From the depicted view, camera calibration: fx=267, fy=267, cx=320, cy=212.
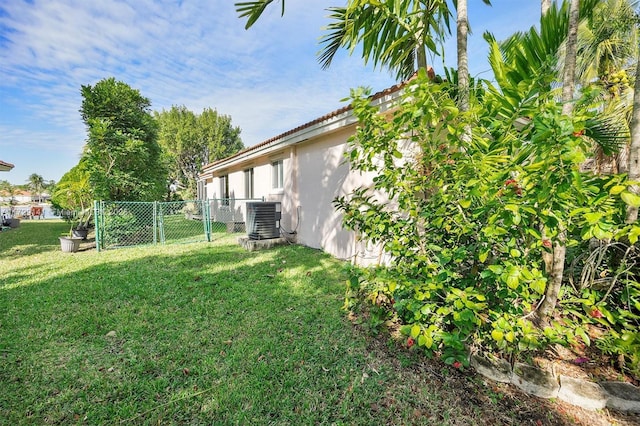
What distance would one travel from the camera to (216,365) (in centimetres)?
253

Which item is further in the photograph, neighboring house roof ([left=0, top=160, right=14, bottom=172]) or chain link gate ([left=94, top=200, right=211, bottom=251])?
neighboring house roof ([left=0, top=160, right=14, bottom=172])

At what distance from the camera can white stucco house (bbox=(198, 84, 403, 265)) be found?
5832 mm

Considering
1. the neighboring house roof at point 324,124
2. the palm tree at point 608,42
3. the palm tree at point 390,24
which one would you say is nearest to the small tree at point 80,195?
the neighboring house roof at point 324,124

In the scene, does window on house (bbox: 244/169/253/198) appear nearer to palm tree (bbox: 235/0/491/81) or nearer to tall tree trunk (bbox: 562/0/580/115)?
palm tree (bbox: 235/0/491/81)

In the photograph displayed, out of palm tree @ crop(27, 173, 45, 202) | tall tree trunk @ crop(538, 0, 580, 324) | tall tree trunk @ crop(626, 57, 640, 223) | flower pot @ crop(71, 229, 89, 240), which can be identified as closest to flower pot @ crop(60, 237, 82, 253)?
flower pot @ crop(71, 229, 89, 240)

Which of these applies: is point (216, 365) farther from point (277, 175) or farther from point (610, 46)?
point (610, 46)

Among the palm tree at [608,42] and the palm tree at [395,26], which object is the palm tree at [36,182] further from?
the palm tree at [608,42]

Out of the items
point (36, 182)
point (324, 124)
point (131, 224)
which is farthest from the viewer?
point (36, 182)

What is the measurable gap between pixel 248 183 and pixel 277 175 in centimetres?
312

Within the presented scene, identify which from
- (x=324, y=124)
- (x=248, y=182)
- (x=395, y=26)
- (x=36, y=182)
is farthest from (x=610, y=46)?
(x=36, y=182)


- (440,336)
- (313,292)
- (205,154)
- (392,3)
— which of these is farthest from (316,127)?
(205,154)

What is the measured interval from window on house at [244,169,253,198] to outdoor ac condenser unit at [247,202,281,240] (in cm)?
426

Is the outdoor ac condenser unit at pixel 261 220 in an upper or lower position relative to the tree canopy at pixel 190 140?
lower

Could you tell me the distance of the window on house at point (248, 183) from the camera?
1176 centimetres
